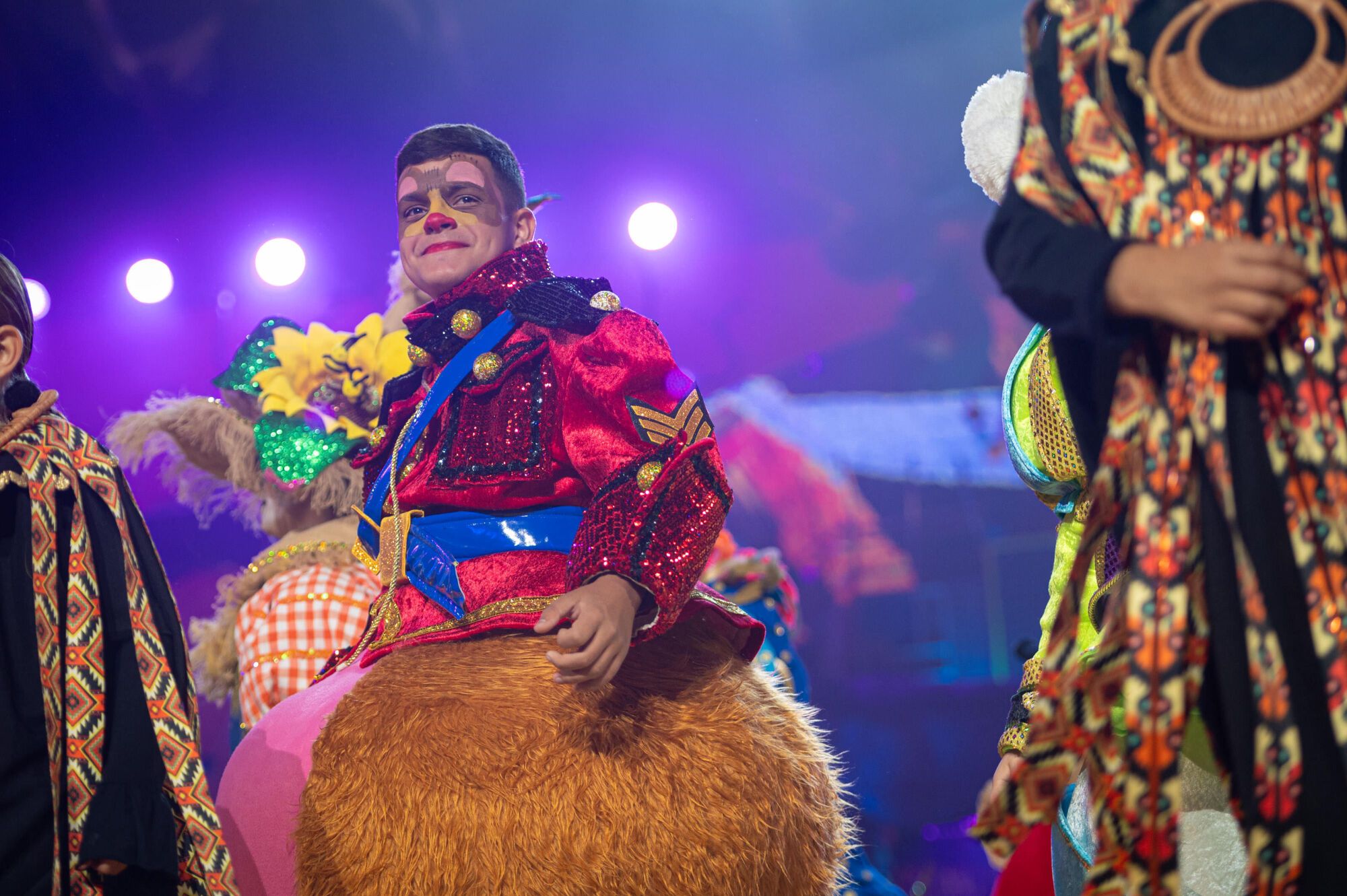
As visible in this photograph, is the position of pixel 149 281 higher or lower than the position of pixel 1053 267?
higher

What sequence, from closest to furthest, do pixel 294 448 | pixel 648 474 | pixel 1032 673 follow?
1. pixel 1032 673
2. pixel 648 474
3. pixel 294 448

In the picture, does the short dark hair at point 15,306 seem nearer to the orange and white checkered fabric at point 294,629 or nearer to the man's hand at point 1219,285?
the orange and white checkered fabric at point 294,629

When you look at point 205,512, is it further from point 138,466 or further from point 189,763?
point 189,763

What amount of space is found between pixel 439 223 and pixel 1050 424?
123 cm

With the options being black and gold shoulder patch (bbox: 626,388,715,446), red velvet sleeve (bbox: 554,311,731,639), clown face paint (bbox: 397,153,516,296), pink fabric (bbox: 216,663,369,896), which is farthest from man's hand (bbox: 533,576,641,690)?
clown face paint (bbox: 397,153,516,296)

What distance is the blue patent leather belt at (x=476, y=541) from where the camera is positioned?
1.91m

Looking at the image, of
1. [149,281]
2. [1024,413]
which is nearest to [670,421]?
[1024,413]

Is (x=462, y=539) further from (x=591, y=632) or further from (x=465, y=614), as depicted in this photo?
(x=591, y=632)

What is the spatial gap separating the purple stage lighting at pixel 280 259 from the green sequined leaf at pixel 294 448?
1.85 m

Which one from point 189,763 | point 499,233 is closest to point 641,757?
point 189,763

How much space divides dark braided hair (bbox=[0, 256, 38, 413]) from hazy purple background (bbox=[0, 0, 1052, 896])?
9.52 feet

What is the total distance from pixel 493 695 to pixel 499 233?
1026 millimetres

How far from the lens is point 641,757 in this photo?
162cm

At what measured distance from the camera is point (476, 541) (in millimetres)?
Result: 1928
